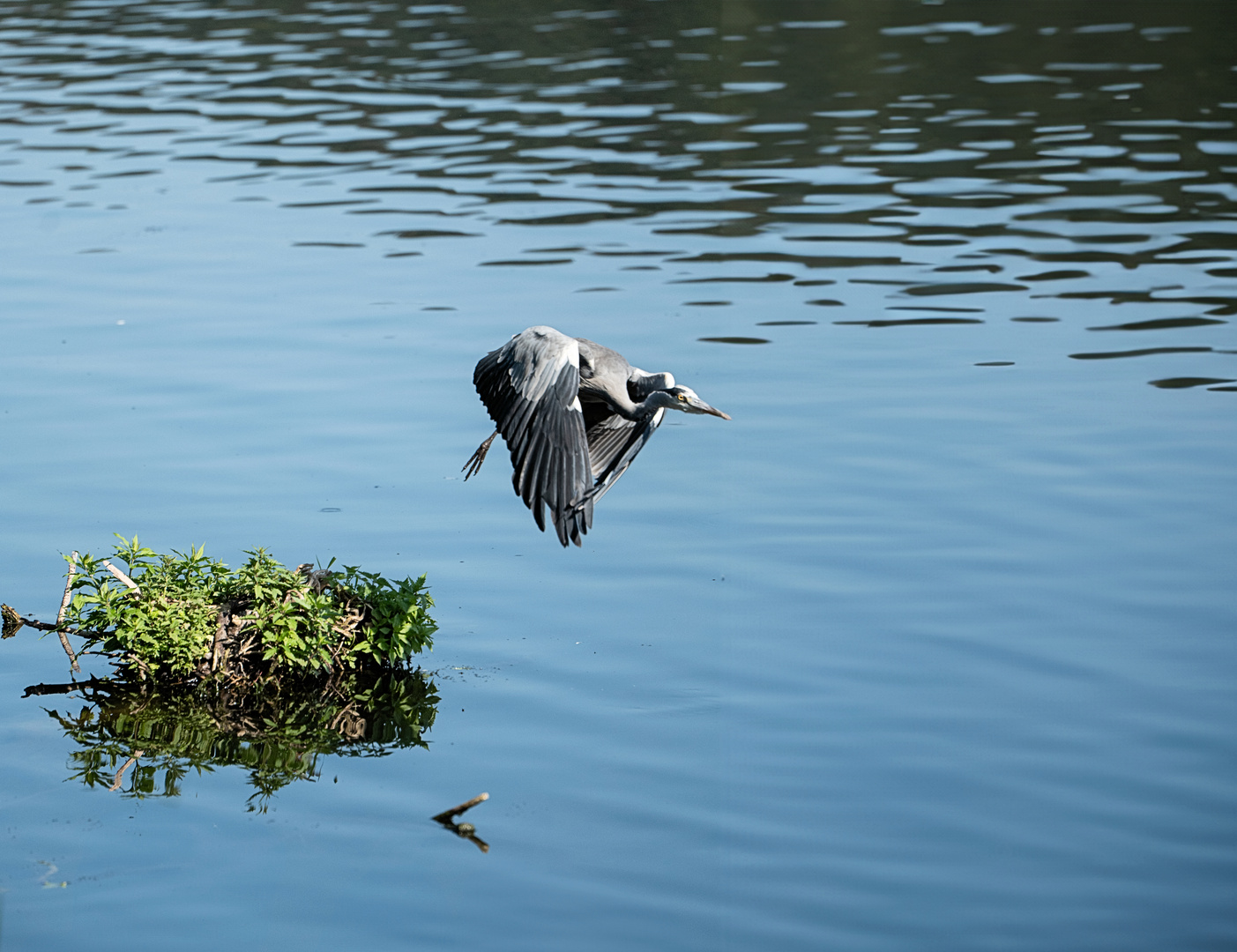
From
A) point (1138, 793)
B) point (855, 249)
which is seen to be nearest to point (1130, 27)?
point (855, 249)

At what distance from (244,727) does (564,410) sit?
211 centimetres

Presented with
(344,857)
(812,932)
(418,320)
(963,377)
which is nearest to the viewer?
(812,932)

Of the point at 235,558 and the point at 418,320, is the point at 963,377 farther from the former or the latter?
the point at 235,558

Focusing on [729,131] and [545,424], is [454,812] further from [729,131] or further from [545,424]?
[729,131]

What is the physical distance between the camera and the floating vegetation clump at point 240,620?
773 centimetres

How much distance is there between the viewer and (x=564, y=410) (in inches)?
300

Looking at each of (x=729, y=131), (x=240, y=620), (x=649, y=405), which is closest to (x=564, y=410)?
(x=649, y=405)

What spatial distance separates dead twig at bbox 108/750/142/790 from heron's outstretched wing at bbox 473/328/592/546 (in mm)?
2093

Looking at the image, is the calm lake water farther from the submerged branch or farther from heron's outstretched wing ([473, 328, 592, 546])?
heron's outstretched wing ([473, 328, 592, 546])

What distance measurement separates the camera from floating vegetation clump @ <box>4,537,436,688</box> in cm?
773

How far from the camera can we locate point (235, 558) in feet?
30.2

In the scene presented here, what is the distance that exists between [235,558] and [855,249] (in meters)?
8.19

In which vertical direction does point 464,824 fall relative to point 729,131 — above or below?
below

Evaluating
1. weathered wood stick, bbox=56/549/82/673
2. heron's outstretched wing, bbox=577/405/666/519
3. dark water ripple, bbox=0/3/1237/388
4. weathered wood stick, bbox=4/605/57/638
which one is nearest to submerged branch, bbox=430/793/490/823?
heron's outstretched wing, bbox=577/405/666/519
